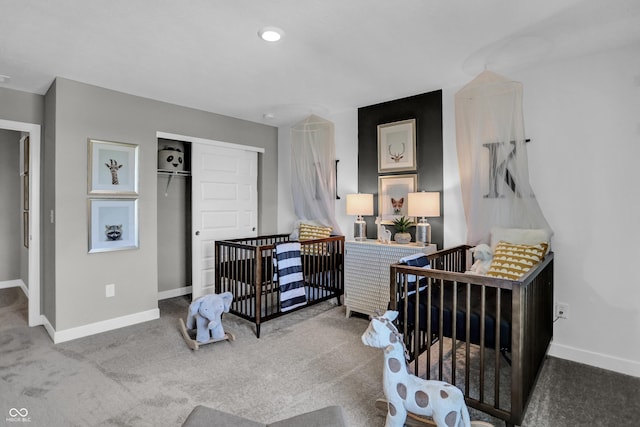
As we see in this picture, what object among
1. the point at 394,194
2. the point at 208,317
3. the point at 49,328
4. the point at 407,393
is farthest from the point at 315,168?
the point at 49,328

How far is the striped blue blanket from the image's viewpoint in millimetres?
3189

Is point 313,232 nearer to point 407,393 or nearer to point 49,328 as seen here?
point 407,393

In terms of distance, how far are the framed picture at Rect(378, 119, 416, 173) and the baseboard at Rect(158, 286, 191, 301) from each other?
3029 millimetres

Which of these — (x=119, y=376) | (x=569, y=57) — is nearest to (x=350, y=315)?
(x=119, y=376)

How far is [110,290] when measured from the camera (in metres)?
3.28

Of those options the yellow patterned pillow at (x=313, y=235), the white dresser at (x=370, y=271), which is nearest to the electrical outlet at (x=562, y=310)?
the white dresser at (x=370, y=271)

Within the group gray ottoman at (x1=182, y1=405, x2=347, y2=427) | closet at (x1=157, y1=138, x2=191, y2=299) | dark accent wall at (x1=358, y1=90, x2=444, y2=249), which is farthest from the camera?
closet at (x1=157, y1=138, x2=191, y2=299)

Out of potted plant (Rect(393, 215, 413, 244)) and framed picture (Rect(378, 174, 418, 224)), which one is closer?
potted plant (Rect(393, 215, 413, 244))

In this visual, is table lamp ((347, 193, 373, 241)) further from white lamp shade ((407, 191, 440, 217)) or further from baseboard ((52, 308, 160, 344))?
baseboard ((52, 308, 160, 344))

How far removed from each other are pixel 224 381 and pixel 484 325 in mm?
1734

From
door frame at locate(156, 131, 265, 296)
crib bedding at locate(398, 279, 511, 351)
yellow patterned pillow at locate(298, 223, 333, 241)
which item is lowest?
crib bedding at locate(398, 279, 511, 351)

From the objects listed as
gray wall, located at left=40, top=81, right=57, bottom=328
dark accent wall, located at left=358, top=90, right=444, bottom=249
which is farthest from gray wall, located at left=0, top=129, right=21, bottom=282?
dark accent wall, located at left=358, top=90, right=444, bottom=249

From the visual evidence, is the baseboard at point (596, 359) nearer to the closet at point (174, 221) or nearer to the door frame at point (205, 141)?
the door frame at point (205, 141)

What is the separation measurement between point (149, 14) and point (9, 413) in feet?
8.23
